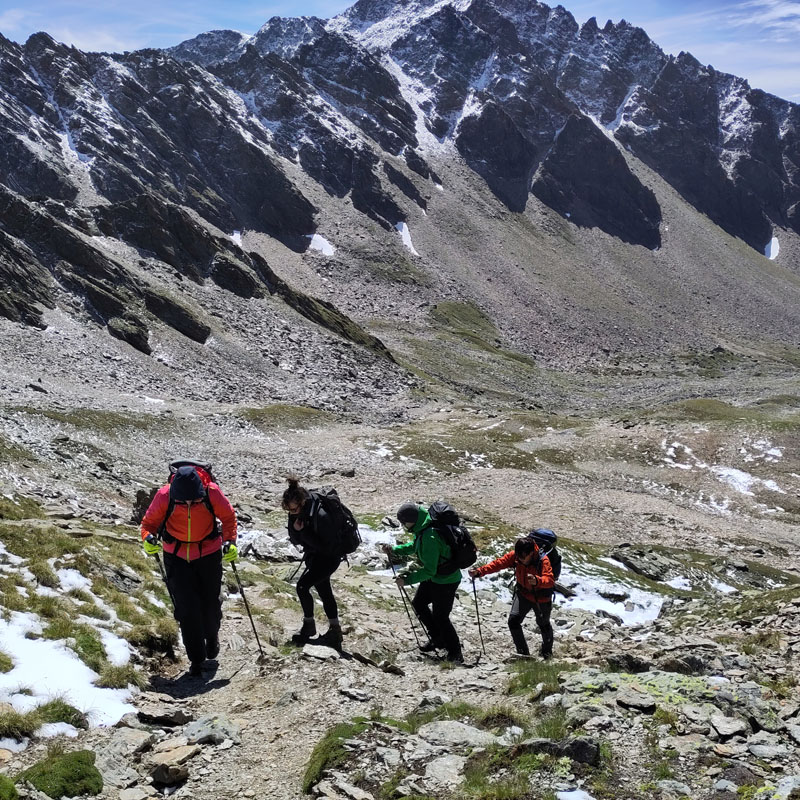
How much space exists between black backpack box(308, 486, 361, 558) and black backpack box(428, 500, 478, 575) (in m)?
1.31

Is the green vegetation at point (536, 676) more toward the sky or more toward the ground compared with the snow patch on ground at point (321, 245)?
more toward the ground

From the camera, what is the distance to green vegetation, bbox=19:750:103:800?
6641 millimetres

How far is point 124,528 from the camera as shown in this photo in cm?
1925

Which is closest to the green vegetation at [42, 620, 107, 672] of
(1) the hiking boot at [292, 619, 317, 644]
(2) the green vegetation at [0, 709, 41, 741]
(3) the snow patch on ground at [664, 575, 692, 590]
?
(2) the green vegetation at [0, 709, 41, 741]

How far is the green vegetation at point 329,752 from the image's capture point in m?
7.11

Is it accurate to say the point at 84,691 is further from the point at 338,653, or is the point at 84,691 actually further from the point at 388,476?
the point at 388,476

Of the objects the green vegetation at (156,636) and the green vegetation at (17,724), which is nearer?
the green vegetation at (17,724)

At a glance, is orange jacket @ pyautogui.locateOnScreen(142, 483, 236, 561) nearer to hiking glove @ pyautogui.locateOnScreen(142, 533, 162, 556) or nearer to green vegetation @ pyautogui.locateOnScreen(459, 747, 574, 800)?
hiking glove @ pyautogui.locateOnScreen(142, 533, 162, 556)

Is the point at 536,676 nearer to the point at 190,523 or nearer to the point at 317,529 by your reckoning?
the point at 317,529

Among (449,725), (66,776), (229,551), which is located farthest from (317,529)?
(66,776)

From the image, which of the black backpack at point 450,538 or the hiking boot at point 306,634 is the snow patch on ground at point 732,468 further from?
the hiking boot at point 306,634

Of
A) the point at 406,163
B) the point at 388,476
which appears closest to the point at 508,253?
the point at 406,163

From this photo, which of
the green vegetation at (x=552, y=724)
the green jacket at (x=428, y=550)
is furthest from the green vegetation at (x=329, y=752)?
the green jacket at (x=428, y=550)

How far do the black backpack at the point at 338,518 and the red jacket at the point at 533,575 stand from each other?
8.42ft
